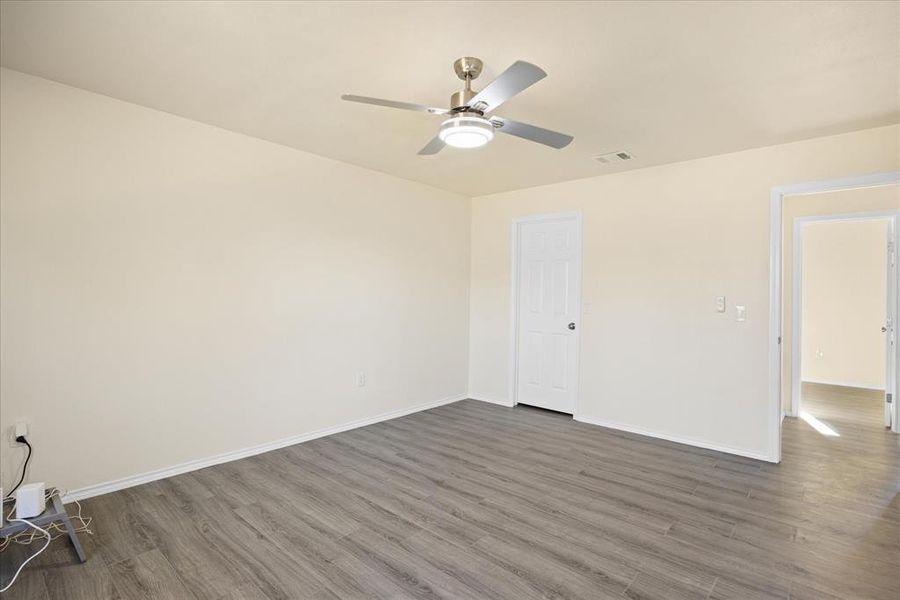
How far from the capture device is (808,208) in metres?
4.74

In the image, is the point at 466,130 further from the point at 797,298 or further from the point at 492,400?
the point at 797,298

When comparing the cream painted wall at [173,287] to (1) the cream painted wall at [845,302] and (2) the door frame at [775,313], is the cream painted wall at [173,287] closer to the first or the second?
(2) the door frame at [775,313]

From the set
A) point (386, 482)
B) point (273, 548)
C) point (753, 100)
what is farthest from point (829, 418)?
point (273, 548)

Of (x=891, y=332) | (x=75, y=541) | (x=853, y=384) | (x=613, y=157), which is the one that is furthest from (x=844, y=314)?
(x=75, y=541)

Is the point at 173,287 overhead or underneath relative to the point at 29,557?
overhead

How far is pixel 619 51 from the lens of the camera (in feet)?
7.13

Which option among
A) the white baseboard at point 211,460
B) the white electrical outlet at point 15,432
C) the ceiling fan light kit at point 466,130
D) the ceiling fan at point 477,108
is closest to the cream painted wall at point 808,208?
the ceiling fan at point 477,108

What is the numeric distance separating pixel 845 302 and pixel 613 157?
508cm

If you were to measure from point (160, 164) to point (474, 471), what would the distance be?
3.10 meters

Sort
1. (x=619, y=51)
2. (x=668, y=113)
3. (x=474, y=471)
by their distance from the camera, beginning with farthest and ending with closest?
(x=474, y=471)
(x=668, y=113)
(x=619, y=51)

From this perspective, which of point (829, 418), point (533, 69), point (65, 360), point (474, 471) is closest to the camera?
point (533, 69)

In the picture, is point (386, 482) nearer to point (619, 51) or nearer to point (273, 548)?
point (273, 548)

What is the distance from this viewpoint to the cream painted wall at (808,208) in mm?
4355

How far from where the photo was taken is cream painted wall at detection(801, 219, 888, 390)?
20.0ft
